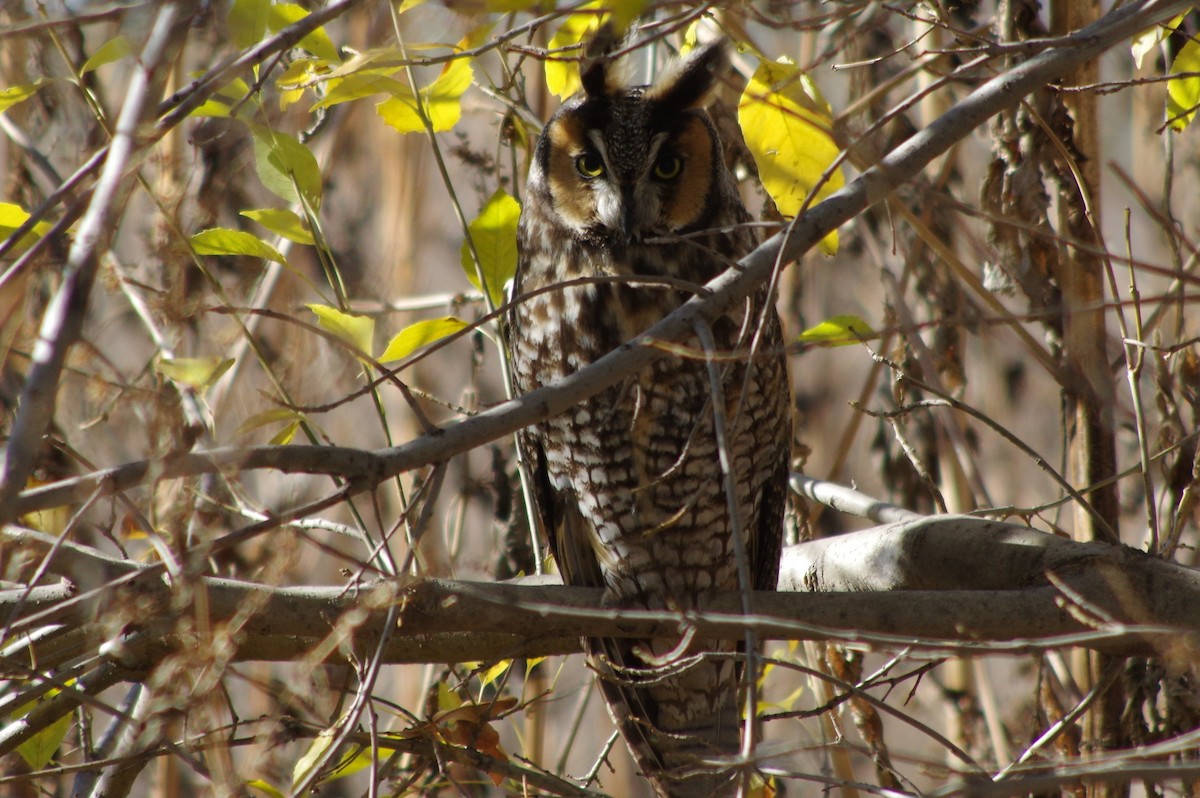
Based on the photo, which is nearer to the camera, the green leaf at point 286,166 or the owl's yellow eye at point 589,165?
the green leaf at point 286,166

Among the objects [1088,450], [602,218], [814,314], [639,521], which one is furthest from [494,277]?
[814,314]

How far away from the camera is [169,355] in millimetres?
1590

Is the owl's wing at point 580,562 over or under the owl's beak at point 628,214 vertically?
under

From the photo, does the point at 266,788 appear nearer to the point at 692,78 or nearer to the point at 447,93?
the point at 447,93

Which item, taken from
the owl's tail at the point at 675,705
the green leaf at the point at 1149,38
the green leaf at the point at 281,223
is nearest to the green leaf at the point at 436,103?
the green leaf at the point at 281,223

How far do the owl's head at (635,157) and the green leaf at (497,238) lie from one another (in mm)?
256

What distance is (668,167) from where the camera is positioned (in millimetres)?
2150

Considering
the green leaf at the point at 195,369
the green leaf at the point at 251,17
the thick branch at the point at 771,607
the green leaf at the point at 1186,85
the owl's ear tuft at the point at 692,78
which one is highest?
the owl's ear tuft at the point at 692,78

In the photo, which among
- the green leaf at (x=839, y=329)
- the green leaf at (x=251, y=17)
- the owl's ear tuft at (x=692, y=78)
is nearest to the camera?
the green leaf at (x=251, y=17)

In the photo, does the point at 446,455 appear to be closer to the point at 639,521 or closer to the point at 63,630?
the point at 63,630

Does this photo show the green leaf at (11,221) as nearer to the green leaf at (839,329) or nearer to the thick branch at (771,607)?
the thick branch at (771,607)

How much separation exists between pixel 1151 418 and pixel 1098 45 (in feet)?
6.48

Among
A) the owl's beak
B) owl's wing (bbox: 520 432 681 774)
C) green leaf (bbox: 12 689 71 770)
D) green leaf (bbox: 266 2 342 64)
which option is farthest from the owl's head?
green leaf (bbox: 12 689 71 770)

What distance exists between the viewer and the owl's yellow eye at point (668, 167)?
2135mm
